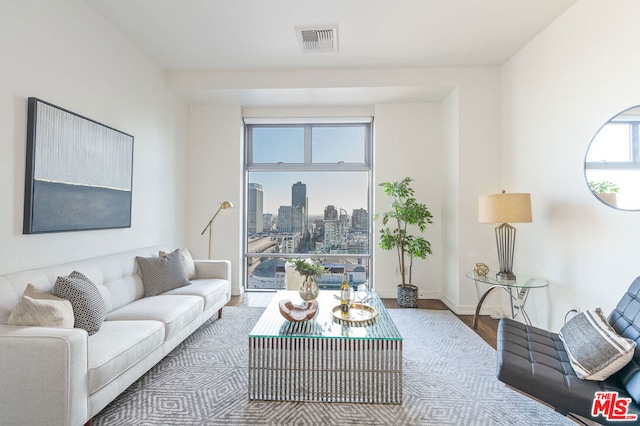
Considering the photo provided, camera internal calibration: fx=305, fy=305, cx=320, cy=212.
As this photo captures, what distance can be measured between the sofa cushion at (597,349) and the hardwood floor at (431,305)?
117 cm

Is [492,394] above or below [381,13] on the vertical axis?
below

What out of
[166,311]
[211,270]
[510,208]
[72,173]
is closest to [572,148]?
[510,208]

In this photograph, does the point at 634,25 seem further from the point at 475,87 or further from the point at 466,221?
the point at 466,221

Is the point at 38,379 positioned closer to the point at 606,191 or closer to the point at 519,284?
the point at 519,284

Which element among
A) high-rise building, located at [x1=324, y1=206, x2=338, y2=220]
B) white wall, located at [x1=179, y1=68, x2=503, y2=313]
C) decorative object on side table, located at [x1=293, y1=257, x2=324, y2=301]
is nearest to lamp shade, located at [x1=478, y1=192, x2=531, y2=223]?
white wall, located at [x1=179, y1=68, x2=503, y2=313]

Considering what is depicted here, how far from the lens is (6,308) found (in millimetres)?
1717

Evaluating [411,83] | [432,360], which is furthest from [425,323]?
[411,83]

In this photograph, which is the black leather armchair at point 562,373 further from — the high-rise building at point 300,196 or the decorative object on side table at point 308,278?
the high-rise building at point 300,196

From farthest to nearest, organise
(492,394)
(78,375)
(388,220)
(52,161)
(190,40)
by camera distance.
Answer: (388,220) < (190,40) < (52,161) < (492,394) < (78,375)

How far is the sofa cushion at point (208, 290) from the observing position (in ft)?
9.47

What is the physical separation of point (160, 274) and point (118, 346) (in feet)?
3.92

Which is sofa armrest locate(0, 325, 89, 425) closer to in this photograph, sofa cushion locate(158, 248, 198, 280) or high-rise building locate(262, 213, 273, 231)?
sofa cushion locate(158, 248, 198, 280)

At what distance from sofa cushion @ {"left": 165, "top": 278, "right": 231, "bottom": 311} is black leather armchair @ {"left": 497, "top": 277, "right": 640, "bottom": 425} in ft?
7.95

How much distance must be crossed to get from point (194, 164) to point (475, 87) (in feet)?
12.9
